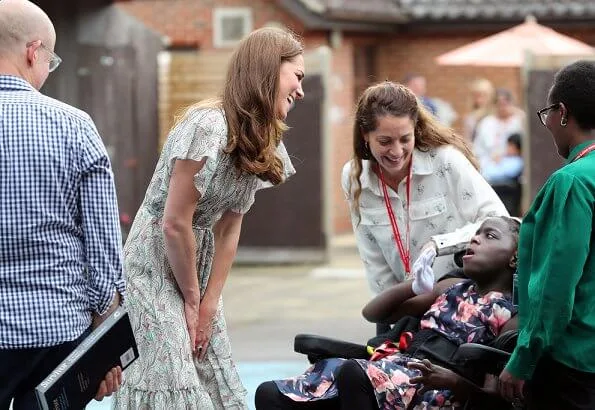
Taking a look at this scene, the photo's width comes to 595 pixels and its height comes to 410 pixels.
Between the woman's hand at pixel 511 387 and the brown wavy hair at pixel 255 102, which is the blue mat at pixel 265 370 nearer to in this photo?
the brown wavy hair at pixel 255 102

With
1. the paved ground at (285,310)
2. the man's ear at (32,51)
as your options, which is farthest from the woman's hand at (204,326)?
the paved ground at (285,310)

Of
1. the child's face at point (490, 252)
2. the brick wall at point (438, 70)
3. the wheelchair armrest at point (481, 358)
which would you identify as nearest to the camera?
the wheelchair armrest at point (481, 358)

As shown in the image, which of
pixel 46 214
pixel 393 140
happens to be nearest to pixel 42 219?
pixel 46 214

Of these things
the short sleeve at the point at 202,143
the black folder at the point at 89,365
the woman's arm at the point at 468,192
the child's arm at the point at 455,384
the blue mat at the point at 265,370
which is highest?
the short sleeve at the point at 202,143

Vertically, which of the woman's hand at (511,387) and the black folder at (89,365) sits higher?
the black folder at (89,365)

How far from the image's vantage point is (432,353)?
5.04m

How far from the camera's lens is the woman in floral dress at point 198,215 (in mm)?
4930

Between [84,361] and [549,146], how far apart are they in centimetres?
1205

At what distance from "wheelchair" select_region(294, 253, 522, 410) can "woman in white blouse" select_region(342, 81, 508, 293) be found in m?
0.32

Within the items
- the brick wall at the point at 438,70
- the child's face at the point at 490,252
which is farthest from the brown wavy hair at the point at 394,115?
the brick wall at the point at 438,70

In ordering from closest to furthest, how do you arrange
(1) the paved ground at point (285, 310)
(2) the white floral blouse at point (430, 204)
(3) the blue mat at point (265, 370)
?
(2) the white floral blouse at point (430, 204) < (3) the blue mat at point (265, 370) < (1) the paved ground at point (285, 310)

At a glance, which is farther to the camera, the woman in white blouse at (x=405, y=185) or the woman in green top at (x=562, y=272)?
the woman in white blouse at (x=405, y=185)

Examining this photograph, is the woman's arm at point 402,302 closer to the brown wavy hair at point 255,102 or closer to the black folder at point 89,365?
the brown wavy hair at point 255,102

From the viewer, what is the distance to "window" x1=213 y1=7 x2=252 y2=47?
19.8m
